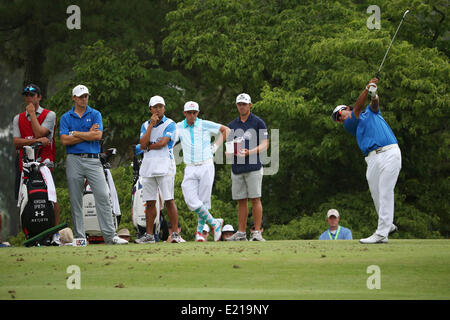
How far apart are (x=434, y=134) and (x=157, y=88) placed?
872cm

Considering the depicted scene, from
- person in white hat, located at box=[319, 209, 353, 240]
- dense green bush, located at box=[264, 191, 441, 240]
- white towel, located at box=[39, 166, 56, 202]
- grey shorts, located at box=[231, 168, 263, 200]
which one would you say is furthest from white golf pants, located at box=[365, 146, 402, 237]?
dense green bush, located at box=[264, 191, 441, 240]

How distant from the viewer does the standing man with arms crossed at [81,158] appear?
1204 cm

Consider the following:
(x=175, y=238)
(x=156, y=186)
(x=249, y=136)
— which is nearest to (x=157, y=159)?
(x=156, y=186)

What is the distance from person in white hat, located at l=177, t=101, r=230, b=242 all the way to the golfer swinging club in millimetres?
2614

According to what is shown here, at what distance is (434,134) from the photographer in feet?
82.0

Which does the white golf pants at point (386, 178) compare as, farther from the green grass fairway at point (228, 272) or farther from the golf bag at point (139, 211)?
the golf bag at point (139, 211)

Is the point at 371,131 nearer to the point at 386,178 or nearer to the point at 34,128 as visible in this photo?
the point at 386,178

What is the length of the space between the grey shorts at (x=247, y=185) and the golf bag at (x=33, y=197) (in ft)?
9.41

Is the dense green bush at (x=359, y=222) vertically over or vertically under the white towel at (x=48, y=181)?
under

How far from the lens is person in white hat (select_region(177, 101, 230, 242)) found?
43.8ft

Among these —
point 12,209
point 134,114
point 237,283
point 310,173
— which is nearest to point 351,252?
point 237,283

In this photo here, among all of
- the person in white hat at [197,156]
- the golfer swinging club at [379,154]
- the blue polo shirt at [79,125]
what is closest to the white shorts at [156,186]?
the person in white hat at [197,156]

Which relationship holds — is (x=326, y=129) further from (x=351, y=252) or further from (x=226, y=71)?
(x=351, y=252)

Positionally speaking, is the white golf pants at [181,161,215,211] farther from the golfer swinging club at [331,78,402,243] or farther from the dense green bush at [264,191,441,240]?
the dense green bush at [264,191,441,240]
